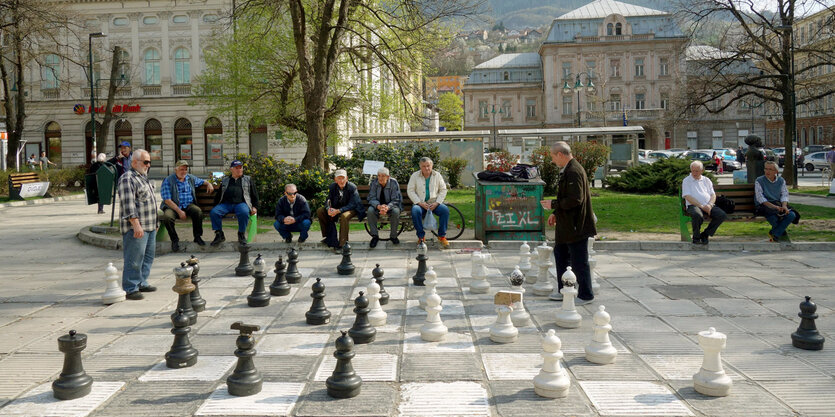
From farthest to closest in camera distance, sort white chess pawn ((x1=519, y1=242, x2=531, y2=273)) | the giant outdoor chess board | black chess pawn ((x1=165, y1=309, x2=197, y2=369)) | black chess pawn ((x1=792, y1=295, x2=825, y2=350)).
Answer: white chess pawn ((x1=519, y1=242, x2=531, y2=273)) < black chess pawn ((x1=792, y1=295, x2=825, y2=350)) < black chess pawn ((x1=165, y1=309, x2=197, y2=369)) < the giant outdoor chess board

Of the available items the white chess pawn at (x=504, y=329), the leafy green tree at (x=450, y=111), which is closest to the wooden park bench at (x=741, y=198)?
the white chess pawn at (x=504, y=329)

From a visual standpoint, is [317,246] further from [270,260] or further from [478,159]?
[478,159]

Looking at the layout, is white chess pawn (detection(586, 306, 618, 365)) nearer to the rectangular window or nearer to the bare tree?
the bare tree

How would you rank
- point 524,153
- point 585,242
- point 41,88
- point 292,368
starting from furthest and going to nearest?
point 41,88 → point 524,153 → point 585,242 → point 292,368

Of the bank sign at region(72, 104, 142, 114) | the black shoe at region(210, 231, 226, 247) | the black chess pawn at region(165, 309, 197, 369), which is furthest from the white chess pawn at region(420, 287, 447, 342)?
the bank sign at region(72, 104, 142, 114)

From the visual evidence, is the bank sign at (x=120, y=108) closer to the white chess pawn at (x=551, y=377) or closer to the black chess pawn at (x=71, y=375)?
the black chess pawn at (x=71, y=375)

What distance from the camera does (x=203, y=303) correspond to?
7.31m

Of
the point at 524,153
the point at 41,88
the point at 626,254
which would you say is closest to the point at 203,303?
the point at 626,254

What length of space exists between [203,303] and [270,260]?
3.76 m

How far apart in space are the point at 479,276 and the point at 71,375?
4.85 meters

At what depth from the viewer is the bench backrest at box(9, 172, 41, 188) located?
2522cm

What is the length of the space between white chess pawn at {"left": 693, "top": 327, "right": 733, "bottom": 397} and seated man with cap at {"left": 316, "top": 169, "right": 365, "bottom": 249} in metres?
7.74

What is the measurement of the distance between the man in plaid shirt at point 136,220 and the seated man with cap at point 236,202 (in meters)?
3.42

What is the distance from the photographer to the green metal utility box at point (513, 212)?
12266 millimetres
